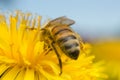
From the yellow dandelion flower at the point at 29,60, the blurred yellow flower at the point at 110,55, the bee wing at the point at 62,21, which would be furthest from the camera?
the blurred yellow flower at the point at 110,55

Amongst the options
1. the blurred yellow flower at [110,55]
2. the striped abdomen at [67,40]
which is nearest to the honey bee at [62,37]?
the striped abdomen at [67,40]

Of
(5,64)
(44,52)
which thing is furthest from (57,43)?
(5,64)

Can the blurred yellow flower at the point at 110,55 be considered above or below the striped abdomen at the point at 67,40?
below

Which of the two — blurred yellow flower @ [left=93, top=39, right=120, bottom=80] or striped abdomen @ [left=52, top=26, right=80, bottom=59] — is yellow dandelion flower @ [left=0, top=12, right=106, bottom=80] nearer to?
striped abdomen @ [left=52, top=26, right=80, bottom=59]

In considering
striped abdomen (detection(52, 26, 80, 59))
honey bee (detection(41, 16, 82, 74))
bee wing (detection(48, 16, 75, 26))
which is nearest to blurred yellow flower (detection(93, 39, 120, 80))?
bee wing (detection(48, 16, 75, 26))

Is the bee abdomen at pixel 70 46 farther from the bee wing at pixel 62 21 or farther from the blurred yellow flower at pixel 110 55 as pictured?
the blurred yellow flower at pixel 110 55

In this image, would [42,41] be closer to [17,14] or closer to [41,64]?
[41,64]

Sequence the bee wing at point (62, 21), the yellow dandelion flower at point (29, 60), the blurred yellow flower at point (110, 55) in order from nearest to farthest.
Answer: the yellow dandelion flower at point (29, 60), the bee wing at point (62, 21), the blurred yellow flower at point (110, 55)

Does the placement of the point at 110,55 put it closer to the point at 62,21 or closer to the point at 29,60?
the point at 62,21
